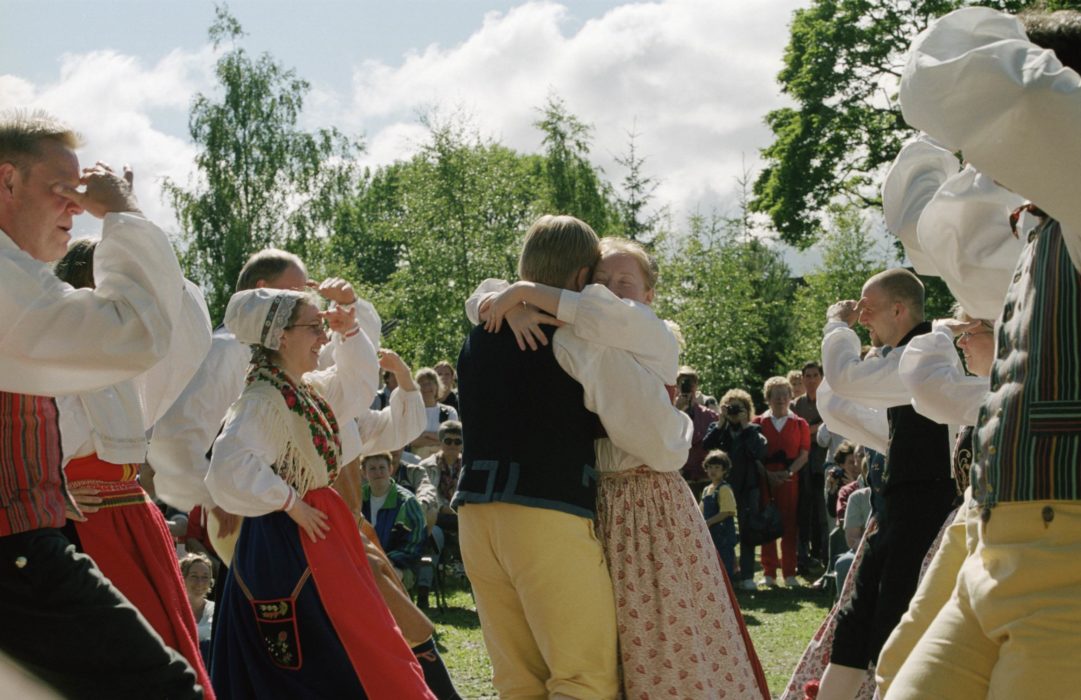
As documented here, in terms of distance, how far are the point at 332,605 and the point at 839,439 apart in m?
8.97

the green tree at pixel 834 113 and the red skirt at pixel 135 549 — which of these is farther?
the green tree at pixel 834 113

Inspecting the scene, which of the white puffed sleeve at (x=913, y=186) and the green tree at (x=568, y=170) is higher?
the green tree at (x=568, y=170)

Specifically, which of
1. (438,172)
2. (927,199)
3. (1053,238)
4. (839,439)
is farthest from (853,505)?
(438,172)

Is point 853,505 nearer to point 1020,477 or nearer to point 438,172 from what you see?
point 1020,477

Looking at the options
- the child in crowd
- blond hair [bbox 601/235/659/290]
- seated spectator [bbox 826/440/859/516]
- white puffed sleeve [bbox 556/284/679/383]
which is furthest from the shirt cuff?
the child in crowd

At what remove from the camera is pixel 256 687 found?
13.9ft

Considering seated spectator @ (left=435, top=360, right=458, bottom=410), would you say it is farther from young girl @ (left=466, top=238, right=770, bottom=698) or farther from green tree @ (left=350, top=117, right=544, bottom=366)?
green tree @ (left=350, top=117, right=544, bottom=366)

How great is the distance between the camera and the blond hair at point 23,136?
9.66 feet

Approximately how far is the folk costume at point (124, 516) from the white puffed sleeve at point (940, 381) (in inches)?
93.0

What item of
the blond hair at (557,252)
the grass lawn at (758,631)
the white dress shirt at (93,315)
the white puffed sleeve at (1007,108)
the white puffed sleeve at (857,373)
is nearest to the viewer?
the white puffed sleeve at (1007,108)

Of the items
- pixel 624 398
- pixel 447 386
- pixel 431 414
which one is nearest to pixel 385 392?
pixel 431 414

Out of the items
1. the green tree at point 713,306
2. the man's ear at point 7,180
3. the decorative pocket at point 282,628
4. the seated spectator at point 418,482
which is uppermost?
the green tree at point 713,306

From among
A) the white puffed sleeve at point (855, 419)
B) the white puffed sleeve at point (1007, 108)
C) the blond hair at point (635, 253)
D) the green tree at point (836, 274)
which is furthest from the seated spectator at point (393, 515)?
the green tree at point (836, 274)

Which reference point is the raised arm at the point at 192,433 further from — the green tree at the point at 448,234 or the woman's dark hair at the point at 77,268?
the green tree at the point at 448,234
